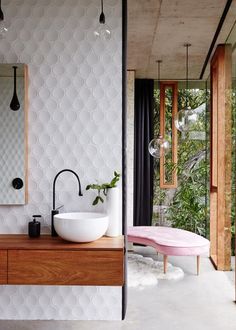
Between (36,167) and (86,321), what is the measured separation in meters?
1.32

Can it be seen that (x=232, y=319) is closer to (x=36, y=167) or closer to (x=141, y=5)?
(x=36, y=167)

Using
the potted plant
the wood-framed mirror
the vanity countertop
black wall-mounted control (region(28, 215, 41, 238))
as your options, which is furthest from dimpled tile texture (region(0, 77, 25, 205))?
the potted plant

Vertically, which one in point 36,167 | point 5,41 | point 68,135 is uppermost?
point 5,41

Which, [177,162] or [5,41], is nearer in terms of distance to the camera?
[5,41]

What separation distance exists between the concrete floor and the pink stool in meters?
0.32

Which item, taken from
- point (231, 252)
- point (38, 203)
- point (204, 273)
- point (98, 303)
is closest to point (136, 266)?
point (204, 273)

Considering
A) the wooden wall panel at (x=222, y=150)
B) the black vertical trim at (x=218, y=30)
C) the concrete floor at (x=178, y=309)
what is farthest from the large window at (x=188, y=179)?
the concrete floor at (x=178, y=309)

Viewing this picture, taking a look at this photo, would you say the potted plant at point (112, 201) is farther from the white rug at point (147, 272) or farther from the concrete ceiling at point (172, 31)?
the concrete ceiling at point (172, 31)

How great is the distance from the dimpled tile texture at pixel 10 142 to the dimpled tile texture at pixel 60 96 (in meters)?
0.10

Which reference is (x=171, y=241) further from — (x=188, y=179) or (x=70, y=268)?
(x=70, y=268)

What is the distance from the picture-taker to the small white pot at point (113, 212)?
3.22 m

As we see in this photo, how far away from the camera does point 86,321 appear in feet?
11.0

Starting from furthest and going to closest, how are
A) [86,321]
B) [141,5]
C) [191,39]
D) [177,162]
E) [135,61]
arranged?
[177,162] → [135,61] → [191,39] → [141,5] → [86,321]

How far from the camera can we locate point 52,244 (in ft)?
9.45
